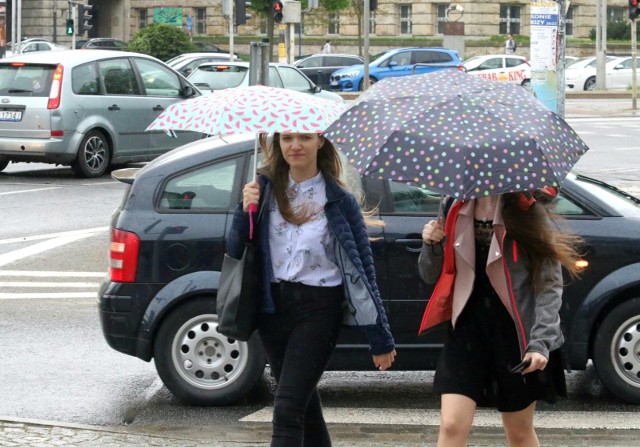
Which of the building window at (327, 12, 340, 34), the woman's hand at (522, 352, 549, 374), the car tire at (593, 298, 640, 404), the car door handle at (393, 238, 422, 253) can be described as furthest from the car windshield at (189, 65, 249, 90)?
the building window at (327, 12, 340, 34)

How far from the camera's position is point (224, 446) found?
6379mm

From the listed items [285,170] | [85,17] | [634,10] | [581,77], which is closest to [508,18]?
[581,77]

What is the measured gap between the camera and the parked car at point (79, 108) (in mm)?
18000

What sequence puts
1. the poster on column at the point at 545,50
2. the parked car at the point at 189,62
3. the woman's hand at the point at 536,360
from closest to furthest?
the woman's hand at the point at 536,360
the poster on column at the point at 545,50
the parked car at the point at 189,62

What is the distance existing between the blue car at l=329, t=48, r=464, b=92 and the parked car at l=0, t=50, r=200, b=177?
A: 24.9 meters

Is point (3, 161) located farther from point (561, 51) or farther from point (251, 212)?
point (251, 212)

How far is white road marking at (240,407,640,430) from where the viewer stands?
6.77m

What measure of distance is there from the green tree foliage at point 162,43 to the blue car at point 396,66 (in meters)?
9.39

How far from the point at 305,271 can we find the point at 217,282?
2.20 meters

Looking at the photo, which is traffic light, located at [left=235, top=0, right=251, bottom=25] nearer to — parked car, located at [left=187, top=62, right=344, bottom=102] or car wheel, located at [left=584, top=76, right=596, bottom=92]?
parked car, located at [left=187, top=62, right=344, bottom=102]

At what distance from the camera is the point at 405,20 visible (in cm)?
6856

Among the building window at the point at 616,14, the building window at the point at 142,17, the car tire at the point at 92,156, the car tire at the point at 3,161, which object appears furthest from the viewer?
the building window at the point at 142,17

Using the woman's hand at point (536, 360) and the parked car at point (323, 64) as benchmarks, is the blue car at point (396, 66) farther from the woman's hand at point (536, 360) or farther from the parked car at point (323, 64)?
the woman's hand at point (536, 360)

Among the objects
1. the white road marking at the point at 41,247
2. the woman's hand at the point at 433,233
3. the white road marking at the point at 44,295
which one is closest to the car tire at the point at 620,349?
the woman's hand at the point at 433,233
